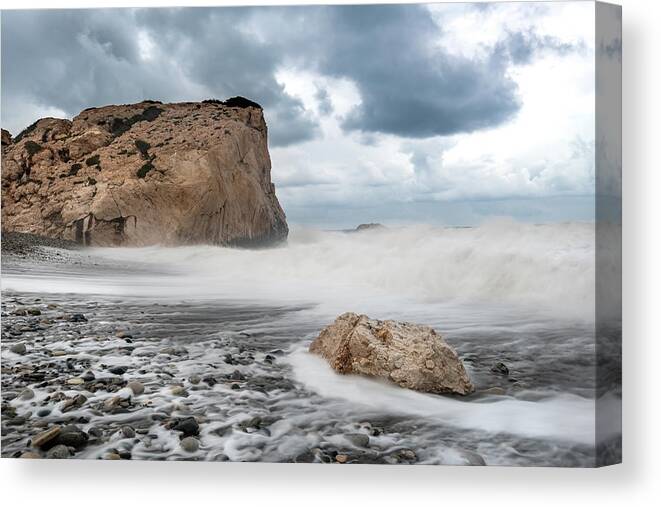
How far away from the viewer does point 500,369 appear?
3359mm

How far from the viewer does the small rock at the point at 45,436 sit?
135 inches

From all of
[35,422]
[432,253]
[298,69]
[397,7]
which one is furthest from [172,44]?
[35,422]

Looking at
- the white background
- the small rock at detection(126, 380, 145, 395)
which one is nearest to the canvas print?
the small rock at detection(126, 380, 145, 395)

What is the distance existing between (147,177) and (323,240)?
1447mm

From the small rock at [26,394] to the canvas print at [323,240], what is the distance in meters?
0.01

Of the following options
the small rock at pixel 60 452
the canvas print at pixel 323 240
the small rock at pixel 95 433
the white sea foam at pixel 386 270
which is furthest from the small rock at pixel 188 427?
the white sea foam at pixel 386 270

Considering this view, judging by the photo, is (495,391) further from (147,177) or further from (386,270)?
(147,177)

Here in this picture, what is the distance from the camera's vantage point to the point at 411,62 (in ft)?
11.4

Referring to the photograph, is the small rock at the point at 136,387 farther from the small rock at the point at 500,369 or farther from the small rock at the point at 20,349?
the small rock at the point at 500,369

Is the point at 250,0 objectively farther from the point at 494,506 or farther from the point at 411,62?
the point at 494,506

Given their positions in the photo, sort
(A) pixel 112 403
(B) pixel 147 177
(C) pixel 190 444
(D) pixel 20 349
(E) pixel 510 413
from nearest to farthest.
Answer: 1. (E) pixel 510 413
2. (C) pixel 190 444
3. (A) pixel 112 403
4. (D) pixel 20 349
5. (B) pixel 147 177

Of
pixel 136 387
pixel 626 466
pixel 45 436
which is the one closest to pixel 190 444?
pixel 136 387

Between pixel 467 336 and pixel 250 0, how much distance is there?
251 centimetres

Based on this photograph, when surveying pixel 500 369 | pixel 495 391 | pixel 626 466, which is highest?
pixel 500 369
